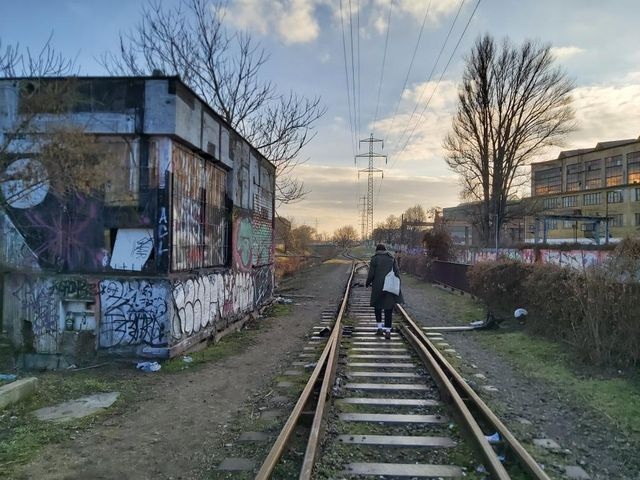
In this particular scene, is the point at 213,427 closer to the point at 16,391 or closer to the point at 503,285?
the point at 16,391

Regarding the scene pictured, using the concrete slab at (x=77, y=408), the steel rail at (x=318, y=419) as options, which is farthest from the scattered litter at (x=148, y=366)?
the steel rail at (x=318, y=419)

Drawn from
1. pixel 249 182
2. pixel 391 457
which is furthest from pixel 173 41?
pixel 391 457

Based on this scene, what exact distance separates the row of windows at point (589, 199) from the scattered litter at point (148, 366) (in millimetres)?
71429

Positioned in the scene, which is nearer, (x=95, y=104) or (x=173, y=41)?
(x=95, y=104)

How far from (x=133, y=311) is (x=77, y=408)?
2372 millimetres

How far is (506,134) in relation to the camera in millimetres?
38969

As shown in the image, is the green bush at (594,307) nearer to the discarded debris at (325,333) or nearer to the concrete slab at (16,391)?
the discarded debris at (325,333)

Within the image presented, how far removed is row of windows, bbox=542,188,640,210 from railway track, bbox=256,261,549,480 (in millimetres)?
70378

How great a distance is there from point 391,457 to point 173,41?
70.0ft

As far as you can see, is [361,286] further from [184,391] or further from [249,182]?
[184,391]

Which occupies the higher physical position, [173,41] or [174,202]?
[173,41]

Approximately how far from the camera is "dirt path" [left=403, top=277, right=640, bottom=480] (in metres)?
4.44

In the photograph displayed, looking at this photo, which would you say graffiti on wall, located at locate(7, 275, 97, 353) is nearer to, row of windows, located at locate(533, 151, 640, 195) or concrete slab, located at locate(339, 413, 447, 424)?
concrete slab, located at locate(339, 413, 447, 424)

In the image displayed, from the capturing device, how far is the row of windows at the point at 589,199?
73875mm
